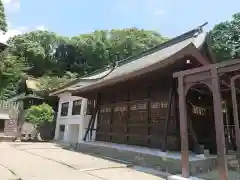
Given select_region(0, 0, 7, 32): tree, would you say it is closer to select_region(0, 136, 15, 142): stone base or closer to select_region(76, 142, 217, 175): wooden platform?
select_region(0, 136, 15, 142): stone base

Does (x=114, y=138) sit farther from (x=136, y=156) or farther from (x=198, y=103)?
(x=198, y=103)

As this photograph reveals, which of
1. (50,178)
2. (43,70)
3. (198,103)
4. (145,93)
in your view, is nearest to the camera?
(50,178)

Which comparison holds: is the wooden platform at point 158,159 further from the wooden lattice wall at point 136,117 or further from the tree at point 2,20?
the tree at point 2,20

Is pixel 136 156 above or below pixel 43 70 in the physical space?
below

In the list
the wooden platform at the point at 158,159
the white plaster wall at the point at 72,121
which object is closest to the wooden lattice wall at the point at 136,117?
the wooden platform at the point at 158,159

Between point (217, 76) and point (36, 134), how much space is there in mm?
15872

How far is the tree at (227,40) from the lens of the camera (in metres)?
17.3

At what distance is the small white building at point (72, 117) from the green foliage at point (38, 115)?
3.19 ft

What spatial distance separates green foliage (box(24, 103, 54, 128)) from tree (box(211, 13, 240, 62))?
12996 millimetres

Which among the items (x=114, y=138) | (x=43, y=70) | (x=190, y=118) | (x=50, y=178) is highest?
(x=43, y=70)

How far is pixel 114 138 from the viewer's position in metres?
9.95

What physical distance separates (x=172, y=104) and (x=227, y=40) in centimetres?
1369

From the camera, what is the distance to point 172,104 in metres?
7.45

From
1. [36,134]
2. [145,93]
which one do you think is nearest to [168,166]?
[145,93]
